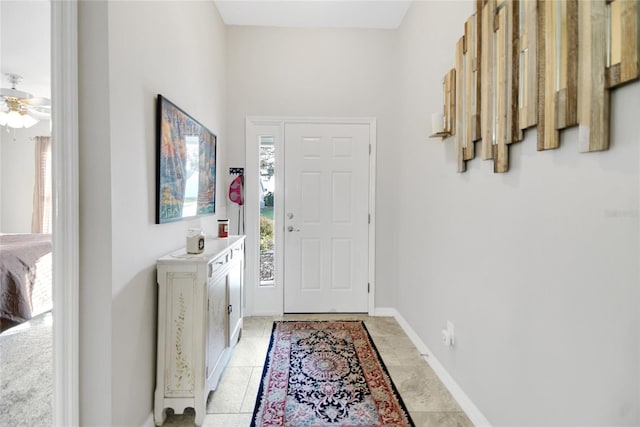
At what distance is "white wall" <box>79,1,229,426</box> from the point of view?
130 cm

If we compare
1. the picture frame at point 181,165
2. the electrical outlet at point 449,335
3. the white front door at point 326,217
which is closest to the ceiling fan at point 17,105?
the picture frame at point 181,165

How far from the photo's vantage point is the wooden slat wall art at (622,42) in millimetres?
838

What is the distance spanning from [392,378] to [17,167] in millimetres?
2652

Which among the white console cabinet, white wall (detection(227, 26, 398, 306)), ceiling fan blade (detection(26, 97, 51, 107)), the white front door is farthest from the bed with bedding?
the white front door

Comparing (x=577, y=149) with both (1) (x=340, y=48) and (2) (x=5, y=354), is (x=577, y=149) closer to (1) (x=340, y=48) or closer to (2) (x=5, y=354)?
(1) (x=340, y=48)

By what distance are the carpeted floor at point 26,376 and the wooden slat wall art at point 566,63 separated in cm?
258

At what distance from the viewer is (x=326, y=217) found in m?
3.24

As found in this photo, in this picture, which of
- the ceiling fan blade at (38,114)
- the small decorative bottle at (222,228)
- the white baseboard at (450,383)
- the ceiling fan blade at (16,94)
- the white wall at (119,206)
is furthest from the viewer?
the small decorative bottle at (222,228)

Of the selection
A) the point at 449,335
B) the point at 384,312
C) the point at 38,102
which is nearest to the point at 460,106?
the point at 449,335

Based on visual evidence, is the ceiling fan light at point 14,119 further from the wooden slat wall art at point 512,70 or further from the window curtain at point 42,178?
the wooden slat wall art at point 512,70

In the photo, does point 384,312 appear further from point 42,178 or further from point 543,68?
point 42,178

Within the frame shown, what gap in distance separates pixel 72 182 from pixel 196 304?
81 centimetres

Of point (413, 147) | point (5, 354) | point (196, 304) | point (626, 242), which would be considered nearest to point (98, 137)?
point (196, 304)

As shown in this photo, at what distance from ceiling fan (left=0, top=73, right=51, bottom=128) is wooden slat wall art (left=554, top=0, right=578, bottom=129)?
2.56m
